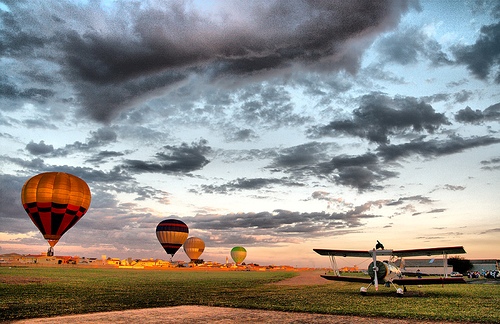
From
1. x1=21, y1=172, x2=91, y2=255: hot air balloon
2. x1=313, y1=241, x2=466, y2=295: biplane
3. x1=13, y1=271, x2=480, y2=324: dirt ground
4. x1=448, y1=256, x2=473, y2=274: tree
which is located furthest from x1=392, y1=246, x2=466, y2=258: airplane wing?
x1=448, y1=256, x2=473, y2=274: tree

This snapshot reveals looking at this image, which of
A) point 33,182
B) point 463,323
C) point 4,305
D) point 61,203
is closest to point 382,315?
point 463,323

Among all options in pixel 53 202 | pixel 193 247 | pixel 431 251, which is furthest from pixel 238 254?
pixel 431 251

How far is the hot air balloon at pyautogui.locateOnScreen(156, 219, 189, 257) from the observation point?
97.6 metres

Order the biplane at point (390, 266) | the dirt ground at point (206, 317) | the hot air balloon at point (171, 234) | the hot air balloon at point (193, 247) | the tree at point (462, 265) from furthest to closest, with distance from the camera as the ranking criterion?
the hot air balloon at point (193, 247) < the tree at point (462, 265) < the hot air balloon at point (171, 234) < the biplane at point (390, 266) < the dirt ground at point (206, 317)

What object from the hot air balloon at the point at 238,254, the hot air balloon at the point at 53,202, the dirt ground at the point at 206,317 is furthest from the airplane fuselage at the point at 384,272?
the hot air balloon at the point at 238,254

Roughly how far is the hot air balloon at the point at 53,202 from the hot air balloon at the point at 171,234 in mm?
41905

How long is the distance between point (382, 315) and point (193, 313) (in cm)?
874

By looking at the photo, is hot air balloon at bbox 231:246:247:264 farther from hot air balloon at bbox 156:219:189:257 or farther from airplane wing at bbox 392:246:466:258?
airplane wing at bbox 392:246:466:258

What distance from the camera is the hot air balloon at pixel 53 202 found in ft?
173

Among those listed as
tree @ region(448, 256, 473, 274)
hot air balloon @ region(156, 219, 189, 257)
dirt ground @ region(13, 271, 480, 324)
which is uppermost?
hot air balloon @ region(156, 219, 189, 257)

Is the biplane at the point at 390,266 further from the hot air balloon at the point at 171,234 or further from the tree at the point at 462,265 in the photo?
the tree at the point at 462,265

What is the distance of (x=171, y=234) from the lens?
9750 centimetres

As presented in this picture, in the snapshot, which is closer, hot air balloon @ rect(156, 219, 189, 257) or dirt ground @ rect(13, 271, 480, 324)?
dirt ground @ rect(13, 271, 480, 324)

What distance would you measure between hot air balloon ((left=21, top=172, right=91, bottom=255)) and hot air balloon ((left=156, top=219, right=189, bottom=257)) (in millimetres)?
41905
